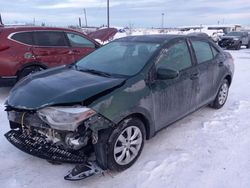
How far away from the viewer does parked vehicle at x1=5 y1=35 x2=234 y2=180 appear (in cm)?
314

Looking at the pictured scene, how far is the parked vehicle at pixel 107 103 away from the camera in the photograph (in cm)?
314

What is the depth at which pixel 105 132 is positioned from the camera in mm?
3191

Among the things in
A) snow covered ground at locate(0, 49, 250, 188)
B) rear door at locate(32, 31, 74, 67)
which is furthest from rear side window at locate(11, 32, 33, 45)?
snow covered ground at locate(0, 49, 250, 188)

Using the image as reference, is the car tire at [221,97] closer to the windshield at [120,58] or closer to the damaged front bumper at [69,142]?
the windshield at [120,58]

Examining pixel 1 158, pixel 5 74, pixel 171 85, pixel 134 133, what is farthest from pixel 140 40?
pixel 5 74

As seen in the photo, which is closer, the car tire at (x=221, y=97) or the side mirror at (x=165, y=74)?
the side mirror at (x=165, y=74)

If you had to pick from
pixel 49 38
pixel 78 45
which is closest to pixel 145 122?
pixel 49 38

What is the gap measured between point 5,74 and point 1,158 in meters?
3.16

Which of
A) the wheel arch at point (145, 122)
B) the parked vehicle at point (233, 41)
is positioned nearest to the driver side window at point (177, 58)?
the wheel arch at point (145, 122)

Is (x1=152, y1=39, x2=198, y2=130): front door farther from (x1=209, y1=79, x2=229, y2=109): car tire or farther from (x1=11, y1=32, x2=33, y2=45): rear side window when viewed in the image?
(x1=11, y1=32, x2=33, y2=45): rear side window

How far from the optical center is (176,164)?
3.69 meters

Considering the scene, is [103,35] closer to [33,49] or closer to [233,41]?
[33,49]

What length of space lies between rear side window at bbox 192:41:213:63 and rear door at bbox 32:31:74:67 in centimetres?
368

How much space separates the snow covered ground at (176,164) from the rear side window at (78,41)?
3375 mm
